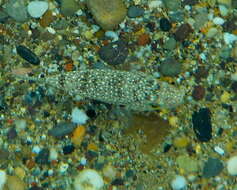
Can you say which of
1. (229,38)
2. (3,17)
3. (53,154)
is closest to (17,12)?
(3,17)

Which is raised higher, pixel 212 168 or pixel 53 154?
pixel 212 168

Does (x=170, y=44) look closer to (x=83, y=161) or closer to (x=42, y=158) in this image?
(x=83, y=161)

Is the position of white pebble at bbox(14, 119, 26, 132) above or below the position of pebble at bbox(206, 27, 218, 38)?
below

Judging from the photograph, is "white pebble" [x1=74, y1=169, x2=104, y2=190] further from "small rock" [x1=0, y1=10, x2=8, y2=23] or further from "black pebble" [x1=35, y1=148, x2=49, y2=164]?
"small rock" [x1=0, y1=10, x2=8, y2=23]

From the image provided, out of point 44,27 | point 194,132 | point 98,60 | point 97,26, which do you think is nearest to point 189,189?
point 194,132

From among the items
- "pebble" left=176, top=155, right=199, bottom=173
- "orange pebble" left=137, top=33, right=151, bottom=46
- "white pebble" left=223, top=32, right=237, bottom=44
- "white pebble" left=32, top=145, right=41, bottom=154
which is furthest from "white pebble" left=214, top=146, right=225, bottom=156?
"white pebble" left=32, top=145, right=41, bottom=154

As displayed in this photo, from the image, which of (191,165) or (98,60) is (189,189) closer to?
(191,165)
